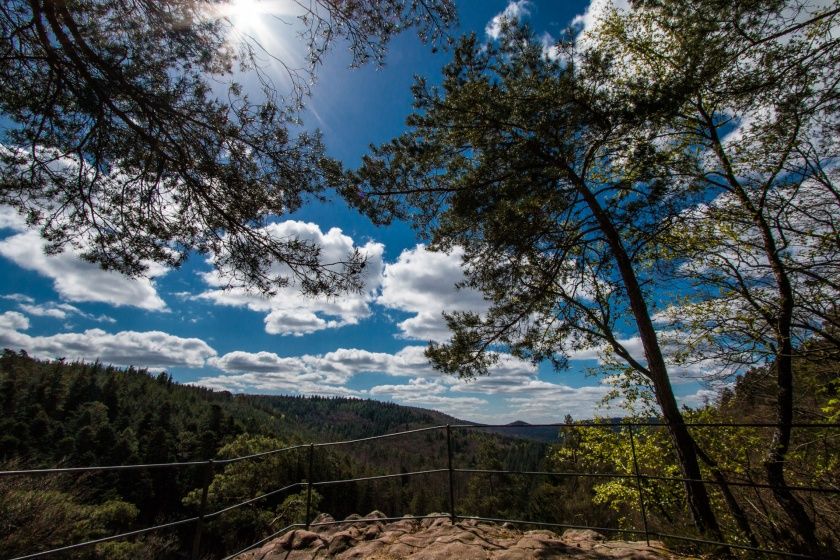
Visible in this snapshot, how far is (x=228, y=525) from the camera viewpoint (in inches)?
1045

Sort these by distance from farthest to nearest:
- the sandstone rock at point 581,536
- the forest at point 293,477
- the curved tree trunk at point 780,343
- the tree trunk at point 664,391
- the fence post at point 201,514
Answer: the forest at point 293,477, the curved tree trunk at point 780,343, the tree trunk at point 664,391, the sandstone rock at point 581,536, the fence post at point 201,514

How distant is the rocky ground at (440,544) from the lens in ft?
11.6

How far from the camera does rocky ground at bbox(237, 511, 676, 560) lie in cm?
353

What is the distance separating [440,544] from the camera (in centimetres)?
391

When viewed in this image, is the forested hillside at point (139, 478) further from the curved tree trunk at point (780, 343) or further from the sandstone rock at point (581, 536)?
the curved tree trunk at point (780, 343)

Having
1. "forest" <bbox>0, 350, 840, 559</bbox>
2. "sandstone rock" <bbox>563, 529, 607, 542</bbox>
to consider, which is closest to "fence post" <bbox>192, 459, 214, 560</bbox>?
"forest" <bbox>0, 350, 840, 559</bbox>

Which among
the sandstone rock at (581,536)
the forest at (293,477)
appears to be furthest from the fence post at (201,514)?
the sandstone rock at (581,536)

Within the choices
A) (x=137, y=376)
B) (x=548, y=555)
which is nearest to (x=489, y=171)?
(x=548, y=555)

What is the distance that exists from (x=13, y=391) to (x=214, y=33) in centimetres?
7152

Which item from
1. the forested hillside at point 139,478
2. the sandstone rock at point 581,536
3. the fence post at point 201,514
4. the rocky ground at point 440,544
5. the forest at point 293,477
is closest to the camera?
the fence post at point 201,514

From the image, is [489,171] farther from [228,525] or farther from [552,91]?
[228,525]

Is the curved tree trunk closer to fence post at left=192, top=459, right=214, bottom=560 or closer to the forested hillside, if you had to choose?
fence post at left=192, top=459, right=214, bottom=560

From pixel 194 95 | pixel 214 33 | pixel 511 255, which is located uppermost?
pixel 214 33

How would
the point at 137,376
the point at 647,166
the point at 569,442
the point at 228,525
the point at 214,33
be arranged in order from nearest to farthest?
the point at 214,33 → the point at 647,166 → the point at 569,442 → the point at 228,525 → the point at 137,376
